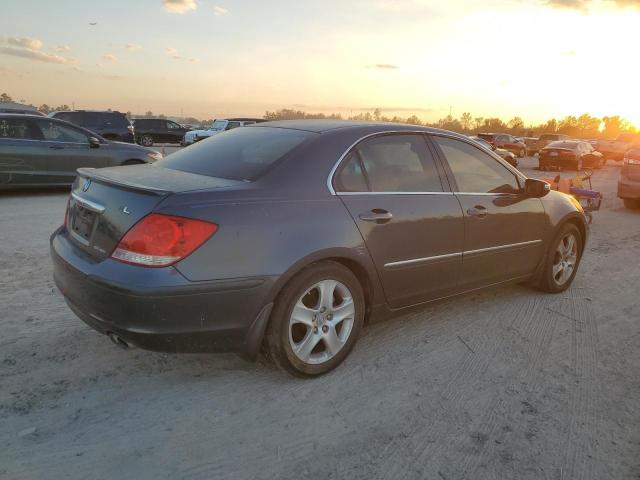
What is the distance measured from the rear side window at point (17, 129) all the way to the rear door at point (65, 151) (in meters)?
0.17

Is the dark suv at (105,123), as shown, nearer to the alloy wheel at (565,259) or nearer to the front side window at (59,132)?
the front side window at (59,132)

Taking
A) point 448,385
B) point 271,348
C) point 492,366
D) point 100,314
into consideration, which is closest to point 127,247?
point 100,314

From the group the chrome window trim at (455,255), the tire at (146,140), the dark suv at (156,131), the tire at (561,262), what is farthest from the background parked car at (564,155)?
the tire at (146,140)

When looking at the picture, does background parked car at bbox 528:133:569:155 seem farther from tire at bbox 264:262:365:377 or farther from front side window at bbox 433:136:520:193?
tire at bbox 264:262:365:377

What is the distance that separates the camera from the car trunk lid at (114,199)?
2738 mm

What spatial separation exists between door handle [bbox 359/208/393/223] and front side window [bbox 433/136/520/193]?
0.89 m

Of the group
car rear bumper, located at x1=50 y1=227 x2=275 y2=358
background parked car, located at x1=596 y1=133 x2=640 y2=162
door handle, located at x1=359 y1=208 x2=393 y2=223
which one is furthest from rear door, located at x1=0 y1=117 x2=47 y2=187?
background parked car, located at x1=596 y1=133 x2=640 y2=162

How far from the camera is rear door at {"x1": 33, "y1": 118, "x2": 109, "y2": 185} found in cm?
985

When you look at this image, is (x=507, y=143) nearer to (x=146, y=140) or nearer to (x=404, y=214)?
(x=146, y=140)

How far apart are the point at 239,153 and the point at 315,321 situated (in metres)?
1.26

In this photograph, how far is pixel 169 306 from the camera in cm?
264

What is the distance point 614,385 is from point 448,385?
1.09 m

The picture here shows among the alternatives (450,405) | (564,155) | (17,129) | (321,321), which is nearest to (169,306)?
(321,321)

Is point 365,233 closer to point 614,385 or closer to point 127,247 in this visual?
point 127,247
